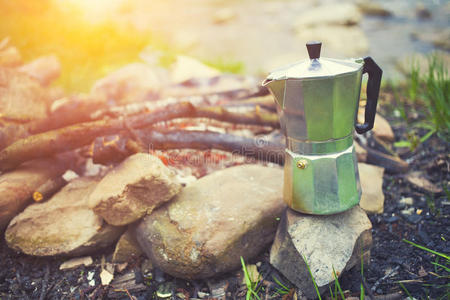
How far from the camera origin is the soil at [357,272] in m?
1.37

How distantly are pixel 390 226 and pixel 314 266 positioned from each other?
0.66 metres

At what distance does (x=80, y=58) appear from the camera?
13.9 feet

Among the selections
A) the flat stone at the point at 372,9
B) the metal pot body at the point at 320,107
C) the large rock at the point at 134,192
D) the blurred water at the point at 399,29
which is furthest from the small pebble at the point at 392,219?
the flat stone at the point at 372,9

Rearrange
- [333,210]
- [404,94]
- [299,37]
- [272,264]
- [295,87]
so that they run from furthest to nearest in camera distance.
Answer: [299,37], [404,94], [272,264], [333,210], [295,87]

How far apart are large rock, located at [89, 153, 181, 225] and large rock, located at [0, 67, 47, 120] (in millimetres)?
1203

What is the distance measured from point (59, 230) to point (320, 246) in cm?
131

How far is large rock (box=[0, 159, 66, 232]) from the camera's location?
1647mm

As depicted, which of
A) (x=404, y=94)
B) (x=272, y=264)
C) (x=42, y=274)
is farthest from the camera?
(x=404, y=94)

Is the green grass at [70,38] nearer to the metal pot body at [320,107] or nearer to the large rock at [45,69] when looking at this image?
the large rock at [45,69]

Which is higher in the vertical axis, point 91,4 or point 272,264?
point 91,4

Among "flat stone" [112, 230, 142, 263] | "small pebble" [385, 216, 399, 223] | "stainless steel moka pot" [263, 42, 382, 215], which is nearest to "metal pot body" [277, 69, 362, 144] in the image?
"stainless steel moka pot" [263, 42, 382, 215]

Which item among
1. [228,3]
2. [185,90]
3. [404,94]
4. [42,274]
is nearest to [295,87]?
[42,274]

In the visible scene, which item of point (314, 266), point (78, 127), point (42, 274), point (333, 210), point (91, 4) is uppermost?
point (91, 4)

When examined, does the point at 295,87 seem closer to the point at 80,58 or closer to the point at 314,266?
the point at 314,266
